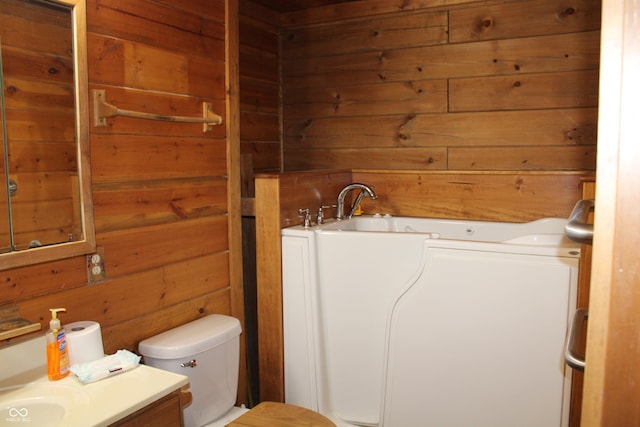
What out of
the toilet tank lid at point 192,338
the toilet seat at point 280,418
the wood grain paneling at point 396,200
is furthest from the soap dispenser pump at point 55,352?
the wood grain paneling at point 396,200

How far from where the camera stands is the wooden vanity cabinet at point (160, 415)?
56.6 inches

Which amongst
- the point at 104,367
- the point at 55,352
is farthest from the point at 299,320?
the point at 55,352

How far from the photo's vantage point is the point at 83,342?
5.49 ft

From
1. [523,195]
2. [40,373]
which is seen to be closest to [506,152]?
[523,195]

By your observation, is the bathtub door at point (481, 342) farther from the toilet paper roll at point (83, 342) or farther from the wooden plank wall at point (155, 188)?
the toilet paper roll at point (83, 342)

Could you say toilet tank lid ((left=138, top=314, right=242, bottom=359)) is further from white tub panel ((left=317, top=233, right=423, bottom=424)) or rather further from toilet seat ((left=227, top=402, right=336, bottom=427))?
white tub panel ((left=317, top=233, right=423, bottom=424))

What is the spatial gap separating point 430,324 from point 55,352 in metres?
1.42

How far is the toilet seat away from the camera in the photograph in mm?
2105

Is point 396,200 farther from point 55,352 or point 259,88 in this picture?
point 55,352

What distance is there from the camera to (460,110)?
304cm

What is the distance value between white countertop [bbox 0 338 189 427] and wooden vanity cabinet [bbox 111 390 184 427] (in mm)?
Result: 22

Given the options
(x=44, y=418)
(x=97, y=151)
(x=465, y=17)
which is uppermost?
(x=465, y=17)

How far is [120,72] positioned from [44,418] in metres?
1.11

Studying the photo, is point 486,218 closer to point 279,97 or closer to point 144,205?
point 279,97
